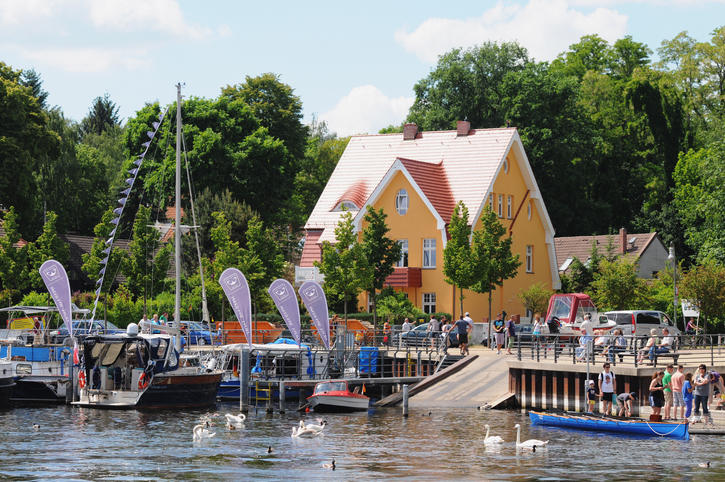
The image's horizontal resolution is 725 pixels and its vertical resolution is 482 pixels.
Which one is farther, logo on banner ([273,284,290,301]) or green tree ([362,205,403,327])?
green tree ([362,205,403,327])

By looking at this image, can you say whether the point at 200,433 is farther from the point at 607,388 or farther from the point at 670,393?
the point at 670,393

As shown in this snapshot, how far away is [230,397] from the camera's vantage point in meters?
42.5

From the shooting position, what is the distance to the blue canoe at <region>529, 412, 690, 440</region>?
96.5 ft

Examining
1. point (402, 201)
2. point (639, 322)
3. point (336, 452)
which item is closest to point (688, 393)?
point (336, 452)

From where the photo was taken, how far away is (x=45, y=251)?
183ft

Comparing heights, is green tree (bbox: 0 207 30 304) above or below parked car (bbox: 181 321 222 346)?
above

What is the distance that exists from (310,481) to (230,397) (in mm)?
19725

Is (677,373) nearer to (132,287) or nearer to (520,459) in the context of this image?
(520,459)

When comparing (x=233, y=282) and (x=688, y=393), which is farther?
(x=233, y=282)

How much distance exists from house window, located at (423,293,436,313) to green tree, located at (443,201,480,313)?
22.8 feet

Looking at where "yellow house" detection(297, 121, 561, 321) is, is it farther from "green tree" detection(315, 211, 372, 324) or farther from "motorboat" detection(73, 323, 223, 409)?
"motorboat" detection(73, 323, 223, 409)

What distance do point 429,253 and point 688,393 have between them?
3196 cm

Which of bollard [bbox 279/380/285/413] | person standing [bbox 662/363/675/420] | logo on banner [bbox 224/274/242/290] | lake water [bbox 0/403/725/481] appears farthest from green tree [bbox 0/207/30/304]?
person standing [bbox 662/363/675/420]

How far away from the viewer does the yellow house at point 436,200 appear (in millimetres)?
61297
